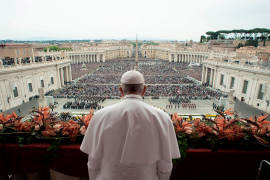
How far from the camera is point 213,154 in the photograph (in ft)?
8.59

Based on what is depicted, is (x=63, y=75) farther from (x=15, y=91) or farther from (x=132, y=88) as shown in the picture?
(x=132, y=88)

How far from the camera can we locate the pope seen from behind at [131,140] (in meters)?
1.55

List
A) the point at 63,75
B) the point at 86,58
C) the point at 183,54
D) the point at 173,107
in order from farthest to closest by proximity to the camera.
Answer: the point at 183,54, the point at 86,58, the point at 63,75, the point at 173,107

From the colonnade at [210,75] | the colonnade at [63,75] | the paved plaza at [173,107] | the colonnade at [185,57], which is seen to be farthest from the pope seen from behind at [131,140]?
the colonnade at [185,57]

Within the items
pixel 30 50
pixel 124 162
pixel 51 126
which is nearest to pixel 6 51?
pixel 30 50

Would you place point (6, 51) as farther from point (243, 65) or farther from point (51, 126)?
point (243, 65)

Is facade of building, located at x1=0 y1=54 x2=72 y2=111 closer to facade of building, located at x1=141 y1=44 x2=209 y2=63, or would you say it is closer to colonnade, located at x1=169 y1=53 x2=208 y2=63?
facade of building, located at x1=141 y1=44 x2=209 y2=63

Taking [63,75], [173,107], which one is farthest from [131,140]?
[63,75]

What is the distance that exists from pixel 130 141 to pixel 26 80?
2554cm

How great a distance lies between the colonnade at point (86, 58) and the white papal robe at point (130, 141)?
67.5 meters

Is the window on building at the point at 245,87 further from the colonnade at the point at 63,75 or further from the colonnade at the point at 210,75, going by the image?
the colonnade at the point at 63,75

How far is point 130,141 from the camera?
60.6 inches

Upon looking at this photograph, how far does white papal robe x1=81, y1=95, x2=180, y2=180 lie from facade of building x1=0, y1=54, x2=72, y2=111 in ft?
59.5

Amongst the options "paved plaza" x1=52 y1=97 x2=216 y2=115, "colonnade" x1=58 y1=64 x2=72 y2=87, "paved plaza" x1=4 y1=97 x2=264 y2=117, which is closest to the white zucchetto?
"paved plaza" x1=4 y1=97 x2=264 y2=117
